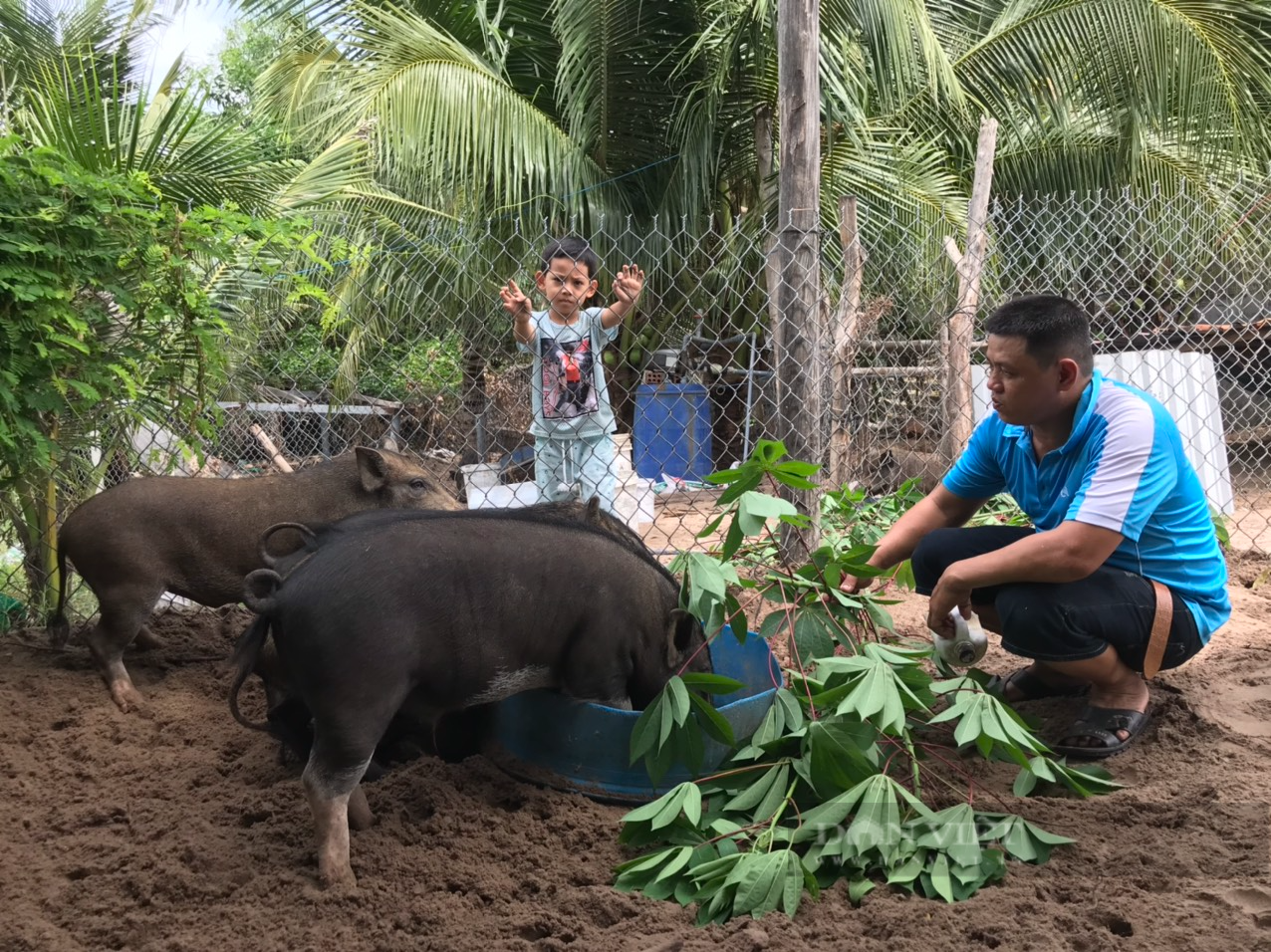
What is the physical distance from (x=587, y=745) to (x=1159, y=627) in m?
1.83

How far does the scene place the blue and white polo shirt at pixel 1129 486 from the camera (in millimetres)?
3223

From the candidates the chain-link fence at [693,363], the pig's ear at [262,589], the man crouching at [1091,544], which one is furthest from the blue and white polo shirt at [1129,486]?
the pig's ear at [262,589]

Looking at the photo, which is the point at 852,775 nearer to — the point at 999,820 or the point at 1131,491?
the point at 999,820

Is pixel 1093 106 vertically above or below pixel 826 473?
above

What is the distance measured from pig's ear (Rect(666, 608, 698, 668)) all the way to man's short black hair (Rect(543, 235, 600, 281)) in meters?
2.12

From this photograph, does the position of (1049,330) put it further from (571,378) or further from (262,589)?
(262,589)

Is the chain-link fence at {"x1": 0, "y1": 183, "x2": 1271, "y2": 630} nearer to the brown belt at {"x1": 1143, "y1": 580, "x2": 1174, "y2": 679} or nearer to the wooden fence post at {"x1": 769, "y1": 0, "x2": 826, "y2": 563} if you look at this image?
the wooden fence post at {"x1": 769, "y1": 0, "x2": 826, "y2": 563}

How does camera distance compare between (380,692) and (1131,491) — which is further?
(1131,491)

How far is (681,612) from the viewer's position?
328cm

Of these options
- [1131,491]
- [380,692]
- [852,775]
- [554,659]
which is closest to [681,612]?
[554,659]

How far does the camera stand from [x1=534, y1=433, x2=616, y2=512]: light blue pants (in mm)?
5039

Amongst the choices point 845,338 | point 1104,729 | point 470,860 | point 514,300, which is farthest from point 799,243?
point 470,860

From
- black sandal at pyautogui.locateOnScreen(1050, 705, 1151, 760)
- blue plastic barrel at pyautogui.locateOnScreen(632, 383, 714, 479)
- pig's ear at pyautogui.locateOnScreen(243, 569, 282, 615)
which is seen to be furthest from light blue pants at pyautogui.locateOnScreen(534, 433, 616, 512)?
blue plastic barrel at pyautogui.locateOnScreen(632, 383, 714, 479)

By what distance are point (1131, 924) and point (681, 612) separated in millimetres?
1449
